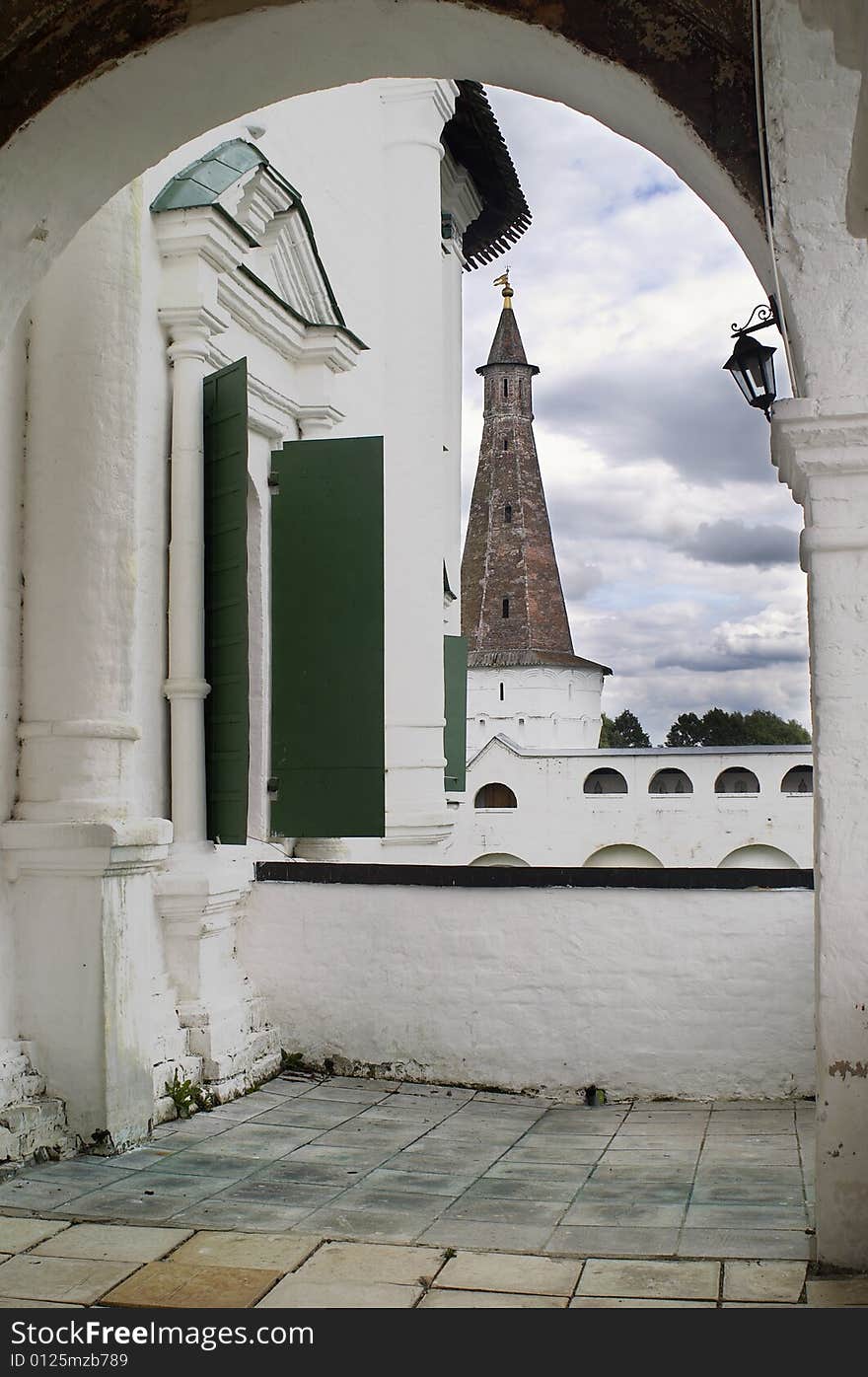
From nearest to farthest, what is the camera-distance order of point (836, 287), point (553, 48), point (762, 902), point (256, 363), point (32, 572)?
point (836, 287)
point (553, 48)
point (32, 572)
point (762, 902)
point (256, 363)

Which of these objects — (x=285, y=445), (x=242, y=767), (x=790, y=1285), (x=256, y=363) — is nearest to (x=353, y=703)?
(x=242, y=767)

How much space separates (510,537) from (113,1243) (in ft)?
125

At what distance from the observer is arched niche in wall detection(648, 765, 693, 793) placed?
33.8 m

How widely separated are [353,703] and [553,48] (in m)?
3.62

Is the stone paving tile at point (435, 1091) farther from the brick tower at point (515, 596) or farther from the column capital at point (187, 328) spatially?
the brick tower at point (515, 596)

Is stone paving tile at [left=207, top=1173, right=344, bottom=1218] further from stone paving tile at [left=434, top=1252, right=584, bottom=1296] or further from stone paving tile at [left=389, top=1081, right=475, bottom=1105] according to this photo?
stone paving tile at [left=389, top=1081, right=475, bottom=1105]

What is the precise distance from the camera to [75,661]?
226 inches

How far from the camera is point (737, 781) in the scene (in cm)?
3328

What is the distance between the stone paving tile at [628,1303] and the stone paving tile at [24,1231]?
70.1 inches

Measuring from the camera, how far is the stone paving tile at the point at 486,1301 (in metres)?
3.50

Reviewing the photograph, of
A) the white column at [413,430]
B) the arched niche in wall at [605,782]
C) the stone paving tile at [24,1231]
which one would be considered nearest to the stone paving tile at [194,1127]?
the stone paving tile at [24,1231]

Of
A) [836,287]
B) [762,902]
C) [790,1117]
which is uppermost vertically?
[836,287]

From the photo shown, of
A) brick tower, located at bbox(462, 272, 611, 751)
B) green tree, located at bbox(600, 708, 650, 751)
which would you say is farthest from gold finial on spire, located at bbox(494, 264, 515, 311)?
green tree, located at bbox(600, 708, 650, 751)
